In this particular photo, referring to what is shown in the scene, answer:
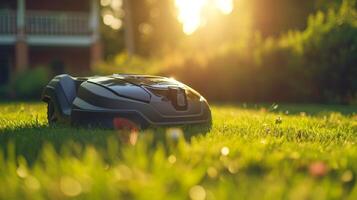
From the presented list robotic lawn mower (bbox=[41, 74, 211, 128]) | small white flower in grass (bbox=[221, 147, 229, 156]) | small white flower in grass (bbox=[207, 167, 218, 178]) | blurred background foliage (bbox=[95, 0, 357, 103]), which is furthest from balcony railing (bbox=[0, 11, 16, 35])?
small white flower in grass (bbox=[207, 167, 218, 178])

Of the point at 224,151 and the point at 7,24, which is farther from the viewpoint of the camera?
the point at 7,24

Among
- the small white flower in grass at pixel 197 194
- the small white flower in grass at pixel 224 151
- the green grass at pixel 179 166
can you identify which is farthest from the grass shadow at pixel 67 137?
the small white flower in grass at pixel 197 194

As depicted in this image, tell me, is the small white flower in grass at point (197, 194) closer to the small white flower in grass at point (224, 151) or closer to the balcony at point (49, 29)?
the small white flower in grass at point (224, 151)

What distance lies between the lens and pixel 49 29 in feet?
79.3

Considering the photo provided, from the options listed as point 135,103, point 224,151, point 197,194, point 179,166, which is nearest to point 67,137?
point 135,103

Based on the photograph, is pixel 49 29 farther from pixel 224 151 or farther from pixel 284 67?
pixel 224 151

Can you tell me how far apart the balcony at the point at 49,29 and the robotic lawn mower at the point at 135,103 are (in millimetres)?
18445

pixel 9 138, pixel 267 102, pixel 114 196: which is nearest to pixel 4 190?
pixel 114 196

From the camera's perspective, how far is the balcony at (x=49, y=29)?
78.4ft

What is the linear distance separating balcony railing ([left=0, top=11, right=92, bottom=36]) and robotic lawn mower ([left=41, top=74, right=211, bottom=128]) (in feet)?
61.1

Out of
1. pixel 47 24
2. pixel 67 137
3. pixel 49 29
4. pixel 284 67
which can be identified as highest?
pixel 47 24

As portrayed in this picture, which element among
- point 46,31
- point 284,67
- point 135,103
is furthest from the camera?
point 46,31

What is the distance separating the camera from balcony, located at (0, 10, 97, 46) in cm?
2391

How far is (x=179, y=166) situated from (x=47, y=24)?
21.9 m
